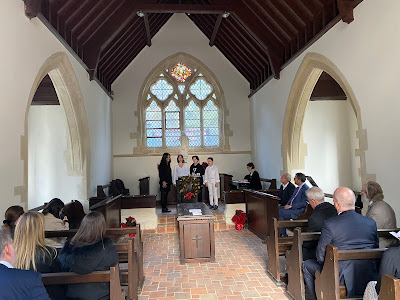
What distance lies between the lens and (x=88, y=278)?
6.66ft

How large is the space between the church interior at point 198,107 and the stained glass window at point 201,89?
1.8 inches

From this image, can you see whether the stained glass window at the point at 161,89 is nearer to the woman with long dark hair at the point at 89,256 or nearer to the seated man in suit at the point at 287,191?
the seated man in suit at the point at 287,191

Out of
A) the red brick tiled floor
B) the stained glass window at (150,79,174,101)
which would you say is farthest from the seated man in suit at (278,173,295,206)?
the stained glass window at (150,79,174,101)

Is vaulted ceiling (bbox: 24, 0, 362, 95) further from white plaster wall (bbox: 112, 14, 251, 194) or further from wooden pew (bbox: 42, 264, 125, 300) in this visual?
wooden pew (bbox: 42, 264, 125, 300)

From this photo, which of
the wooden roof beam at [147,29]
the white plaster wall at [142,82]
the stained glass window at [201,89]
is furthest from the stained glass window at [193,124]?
the wooden roof beam at [147,29]

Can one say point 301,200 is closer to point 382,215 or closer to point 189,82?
point 382,215

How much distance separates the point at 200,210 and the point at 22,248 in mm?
3261

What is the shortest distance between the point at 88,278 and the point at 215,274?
2.27 m

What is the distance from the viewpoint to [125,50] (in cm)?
882

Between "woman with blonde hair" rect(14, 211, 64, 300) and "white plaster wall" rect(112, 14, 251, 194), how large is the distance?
7.90 meters

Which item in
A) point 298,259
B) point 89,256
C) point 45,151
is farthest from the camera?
point 45,151

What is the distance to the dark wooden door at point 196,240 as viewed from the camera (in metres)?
4.51

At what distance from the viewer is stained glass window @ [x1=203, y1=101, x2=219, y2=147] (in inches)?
410

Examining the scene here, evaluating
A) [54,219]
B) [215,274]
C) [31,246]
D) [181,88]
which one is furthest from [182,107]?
[31,246]
